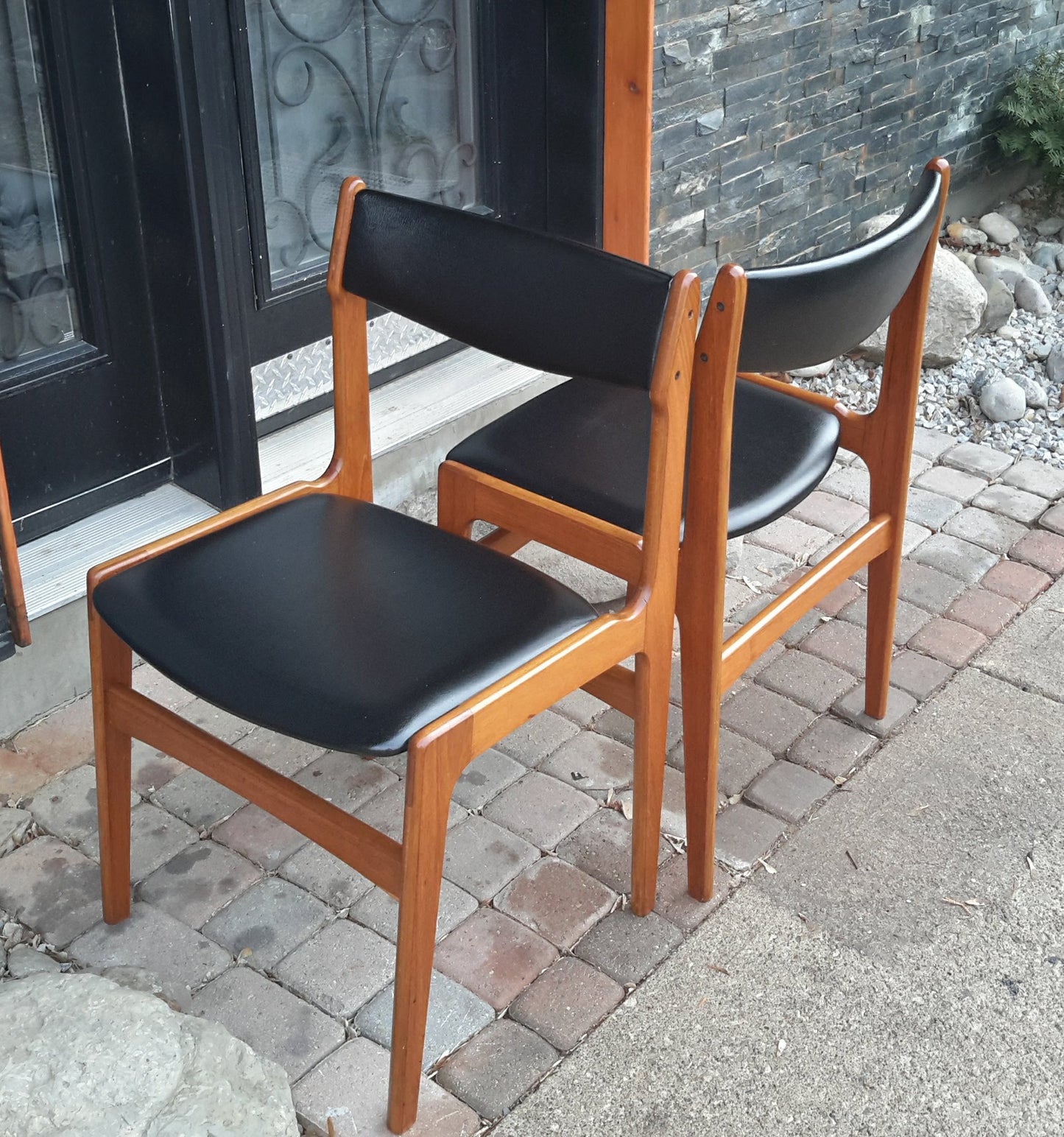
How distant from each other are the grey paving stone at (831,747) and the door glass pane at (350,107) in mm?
1356

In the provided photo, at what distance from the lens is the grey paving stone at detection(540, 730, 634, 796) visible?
2244 mm

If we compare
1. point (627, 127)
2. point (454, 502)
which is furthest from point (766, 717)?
point (627, 127)

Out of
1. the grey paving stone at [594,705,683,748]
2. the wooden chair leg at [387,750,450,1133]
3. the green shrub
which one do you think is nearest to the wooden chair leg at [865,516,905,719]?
the grey paving stone at [594,705,683,748]

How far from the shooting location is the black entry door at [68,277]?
2217mm

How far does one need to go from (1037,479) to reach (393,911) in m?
1.96

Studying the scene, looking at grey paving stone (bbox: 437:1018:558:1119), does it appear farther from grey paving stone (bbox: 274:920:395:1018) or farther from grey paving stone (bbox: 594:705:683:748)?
grey paving stone (bbox: 594:705:683:748)

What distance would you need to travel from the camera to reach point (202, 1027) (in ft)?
5.32

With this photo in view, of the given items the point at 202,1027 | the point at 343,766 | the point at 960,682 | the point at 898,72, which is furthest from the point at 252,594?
the point at 898,72

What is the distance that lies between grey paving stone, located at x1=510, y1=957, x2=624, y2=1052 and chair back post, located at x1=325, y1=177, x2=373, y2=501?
0.73 m

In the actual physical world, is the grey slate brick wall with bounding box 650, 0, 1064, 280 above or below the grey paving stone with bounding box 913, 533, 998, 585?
above

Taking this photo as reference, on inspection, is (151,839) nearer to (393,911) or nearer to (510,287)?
(393,911)

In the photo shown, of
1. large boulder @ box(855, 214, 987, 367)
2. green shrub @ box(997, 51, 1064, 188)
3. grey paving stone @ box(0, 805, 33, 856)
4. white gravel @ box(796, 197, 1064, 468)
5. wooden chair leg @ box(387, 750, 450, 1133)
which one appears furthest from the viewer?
green shrub @ box(997, 51, 1064, 188)

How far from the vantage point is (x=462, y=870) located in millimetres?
2059

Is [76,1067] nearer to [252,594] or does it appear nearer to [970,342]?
[252,594]
